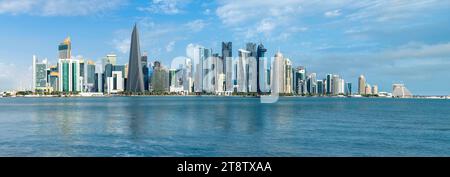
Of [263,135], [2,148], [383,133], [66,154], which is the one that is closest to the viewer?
[66,154]

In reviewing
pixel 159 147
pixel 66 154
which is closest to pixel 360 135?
pixel 159 147

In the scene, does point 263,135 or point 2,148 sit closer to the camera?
point 2,148

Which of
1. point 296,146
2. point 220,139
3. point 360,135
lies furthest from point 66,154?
point 360,135

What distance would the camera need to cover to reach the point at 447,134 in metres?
52.2
